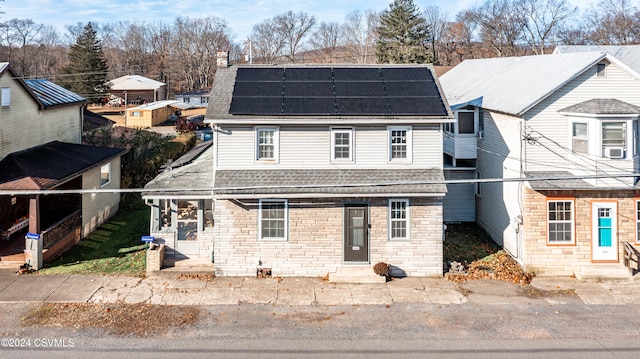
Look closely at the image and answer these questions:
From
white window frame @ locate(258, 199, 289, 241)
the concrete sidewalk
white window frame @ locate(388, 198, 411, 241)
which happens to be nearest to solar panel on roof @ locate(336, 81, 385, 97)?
white window frame @ locate(388, 198, 411, 241)

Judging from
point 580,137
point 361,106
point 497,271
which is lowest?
point 497,271

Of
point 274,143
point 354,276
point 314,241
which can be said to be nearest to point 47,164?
point 274,143

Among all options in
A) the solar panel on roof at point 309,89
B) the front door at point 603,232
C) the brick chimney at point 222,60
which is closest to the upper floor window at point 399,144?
the solar panel on roof at point 309,89

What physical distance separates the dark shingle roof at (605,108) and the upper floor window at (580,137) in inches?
22.4

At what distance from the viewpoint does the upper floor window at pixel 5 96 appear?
19.1 meters

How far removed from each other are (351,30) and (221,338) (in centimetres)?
7284

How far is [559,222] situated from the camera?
17.2 meters

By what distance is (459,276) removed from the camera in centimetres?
1669

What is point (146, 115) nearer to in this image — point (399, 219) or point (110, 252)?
point (110, 252)

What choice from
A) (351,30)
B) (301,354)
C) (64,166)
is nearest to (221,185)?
(301,354)

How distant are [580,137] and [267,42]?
75.8m

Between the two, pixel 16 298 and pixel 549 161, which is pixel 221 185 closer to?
pixel 16 298

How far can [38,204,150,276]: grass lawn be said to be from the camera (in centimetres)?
1712

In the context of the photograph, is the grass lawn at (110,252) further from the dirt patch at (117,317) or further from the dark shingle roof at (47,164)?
the dark shingle roof at (47,164)
